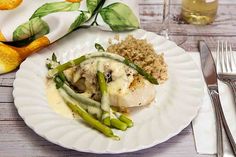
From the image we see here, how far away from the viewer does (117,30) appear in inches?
56.2

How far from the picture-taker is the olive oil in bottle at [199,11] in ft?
5.06

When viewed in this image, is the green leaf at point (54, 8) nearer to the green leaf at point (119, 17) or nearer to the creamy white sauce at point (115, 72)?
the green leaf at point (119, 17)


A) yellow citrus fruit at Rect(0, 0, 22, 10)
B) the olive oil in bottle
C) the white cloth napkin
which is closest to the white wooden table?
the white cloth napkin

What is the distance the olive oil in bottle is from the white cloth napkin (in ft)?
1.34

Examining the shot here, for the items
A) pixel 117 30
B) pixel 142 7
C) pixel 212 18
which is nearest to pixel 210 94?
pixel 117 30

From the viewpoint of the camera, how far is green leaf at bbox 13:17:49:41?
1.35 metres

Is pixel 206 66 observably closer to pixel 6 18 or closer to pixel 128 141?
pixel 128 141

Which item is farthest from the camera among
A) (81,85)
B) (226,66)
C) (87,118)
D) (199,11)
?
(199,11)

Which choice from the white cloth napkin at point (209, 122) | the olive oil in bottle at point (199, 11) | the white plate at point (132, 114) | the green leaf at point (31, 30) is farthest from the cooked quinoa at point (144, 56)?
the olive oil in bottle at point (199, 11)

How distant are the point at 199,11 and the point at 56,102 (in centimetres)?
70

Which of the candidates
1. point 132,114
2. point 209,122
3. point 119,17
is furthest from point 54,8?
point 209,122

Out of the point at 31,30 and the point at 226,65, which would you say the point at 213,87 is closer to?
the point at 226,65

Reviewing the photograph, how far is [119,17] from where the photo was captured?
1.44 meters

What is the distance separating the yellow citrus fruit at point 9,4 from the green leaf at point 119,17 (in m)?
0.28
